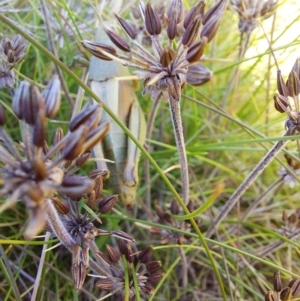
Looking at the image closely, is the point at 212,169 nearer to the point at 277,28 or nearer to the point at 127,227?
the point at 127,227

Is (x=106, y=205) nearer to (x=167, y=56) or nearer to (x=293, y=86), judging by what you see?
(x=167, y=56)

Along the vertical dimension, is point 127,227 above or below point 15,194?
below

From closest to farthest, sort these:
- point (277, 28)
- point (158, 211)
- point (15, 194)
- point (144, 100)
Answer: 1. point (15, 194)
2. point (158, 211)
3. point (144, 100)
4. point (277, 28)

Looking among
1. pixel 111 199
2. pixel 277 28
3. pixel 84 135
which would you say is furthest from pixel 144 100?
pixel 84 135

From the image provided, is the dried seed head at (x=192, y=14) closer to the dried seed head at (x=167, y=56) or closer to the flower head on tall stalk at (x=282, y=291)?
the dried seed head at (x=167, y=56)

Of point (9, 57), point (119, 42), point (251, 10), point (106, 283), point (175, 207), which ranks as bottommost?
point (106, 283)

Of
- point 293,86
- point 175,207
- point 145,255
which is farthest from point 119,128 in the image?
point 293,86

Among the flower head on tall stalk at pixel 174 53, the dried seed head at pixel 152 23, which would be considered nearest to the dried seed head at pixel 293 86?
the flower head on tall stalk at pixel 174 53
